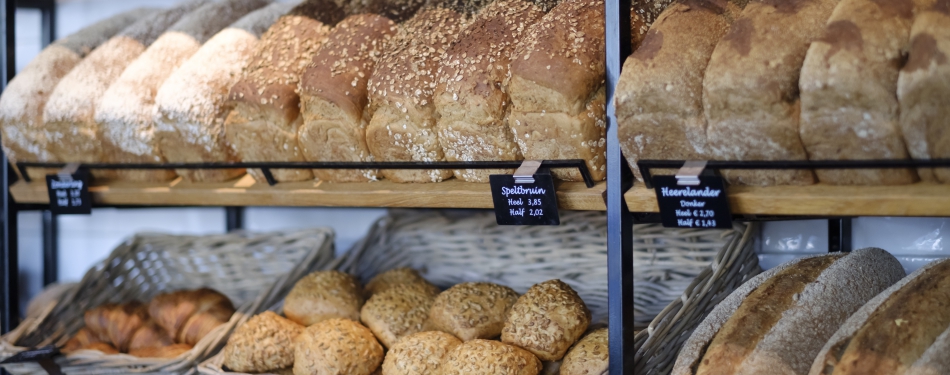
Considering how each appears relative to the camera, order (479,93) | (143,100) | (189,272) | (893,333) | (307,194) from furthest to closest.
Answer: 1. (189,272)
2. (143,100)
3. (307,194)
4. (479,93)
5. (893,333)

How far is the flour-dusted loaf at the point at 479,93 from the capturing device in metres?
1.64

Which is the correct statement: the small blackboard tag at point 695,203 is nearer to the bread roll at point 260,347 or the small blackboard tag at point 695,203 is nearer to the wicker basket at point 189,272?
the bread roll at point 260,347

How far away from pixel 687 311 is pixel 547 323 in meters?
0.31

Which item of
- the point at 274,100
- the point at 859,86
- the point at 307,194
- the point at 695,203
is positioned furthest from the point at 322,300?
the point at 859,86

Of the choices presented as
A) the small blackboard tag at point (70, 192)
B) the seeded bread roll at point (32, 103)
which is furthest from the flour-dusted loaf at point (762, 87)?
the seeded bread roll at point (32, 103)

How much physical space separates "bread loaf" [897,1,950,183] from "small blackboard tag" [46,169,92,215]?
6.53 feet

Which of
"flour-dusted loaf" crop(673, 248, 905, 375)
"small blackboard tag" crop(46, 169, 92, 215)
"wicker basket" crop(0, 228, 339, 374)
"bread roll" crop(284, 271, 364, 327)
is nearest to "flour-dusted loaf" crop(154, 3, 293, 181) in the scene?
"small blackboard tag" crop(46, 169, 92, 215)

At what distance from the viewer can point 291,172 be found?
197 cm

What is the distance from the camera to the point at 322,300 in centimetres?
217

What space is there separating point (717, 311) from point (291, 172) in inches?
42.4

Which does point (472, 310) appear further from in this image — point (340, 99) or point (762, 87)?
point (762, 87)

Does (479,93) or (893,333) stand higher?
(479,93)

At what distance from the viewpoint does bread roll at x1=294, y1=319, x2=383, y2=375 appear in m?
1.91

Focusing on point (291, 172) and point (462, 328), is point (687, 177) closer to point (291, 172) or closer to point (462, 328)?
point (462, 328)
